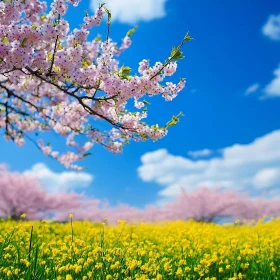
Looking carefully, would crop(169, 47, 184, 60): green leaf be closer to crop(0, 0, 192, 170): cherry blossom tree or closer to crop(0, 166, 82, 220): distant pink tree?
crop(0, 0, 192, 170): cherry blossom tree

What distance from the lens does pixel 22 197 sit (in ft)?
91.5

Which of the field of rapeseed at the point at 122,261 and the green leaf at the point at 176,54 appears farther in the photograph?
the green leaf at the point at 176,54

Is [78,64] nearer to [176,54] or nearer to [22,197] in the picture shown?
[176,54]

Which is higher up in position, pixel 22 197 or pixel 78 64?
pixel 22 197

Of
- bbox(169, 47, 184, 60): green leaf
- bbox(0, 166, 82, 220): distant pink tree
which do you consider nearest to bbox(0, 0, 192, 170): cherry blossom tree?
bbox(169, 47, 184, 60): green leaf

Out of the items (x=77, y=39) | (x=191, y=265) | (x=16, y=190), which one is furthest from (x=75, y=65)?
(x=16, y=190)

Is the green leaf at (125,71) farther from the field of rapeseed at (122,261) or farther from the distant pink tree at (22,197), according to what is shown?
the distant pink tree at (22,197)

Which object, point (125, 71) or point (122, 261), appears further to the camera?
point (125, 71)

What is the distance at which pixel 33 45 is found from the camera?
6.29 m

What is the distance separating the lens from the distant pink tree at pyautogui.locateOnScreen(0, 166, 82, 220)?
1085 inches

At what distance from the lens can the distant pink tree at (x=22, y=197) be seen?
27.5m

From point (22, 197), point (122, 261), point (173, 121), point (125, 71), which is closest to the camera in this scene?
point (122, 261)

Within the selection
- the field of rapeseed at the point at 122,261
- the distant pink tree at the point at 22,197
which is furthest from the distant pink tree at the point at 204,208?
the field of rapeseed at the point at 122,261

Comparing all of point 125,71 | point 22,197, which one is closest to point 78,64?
point 125,71
